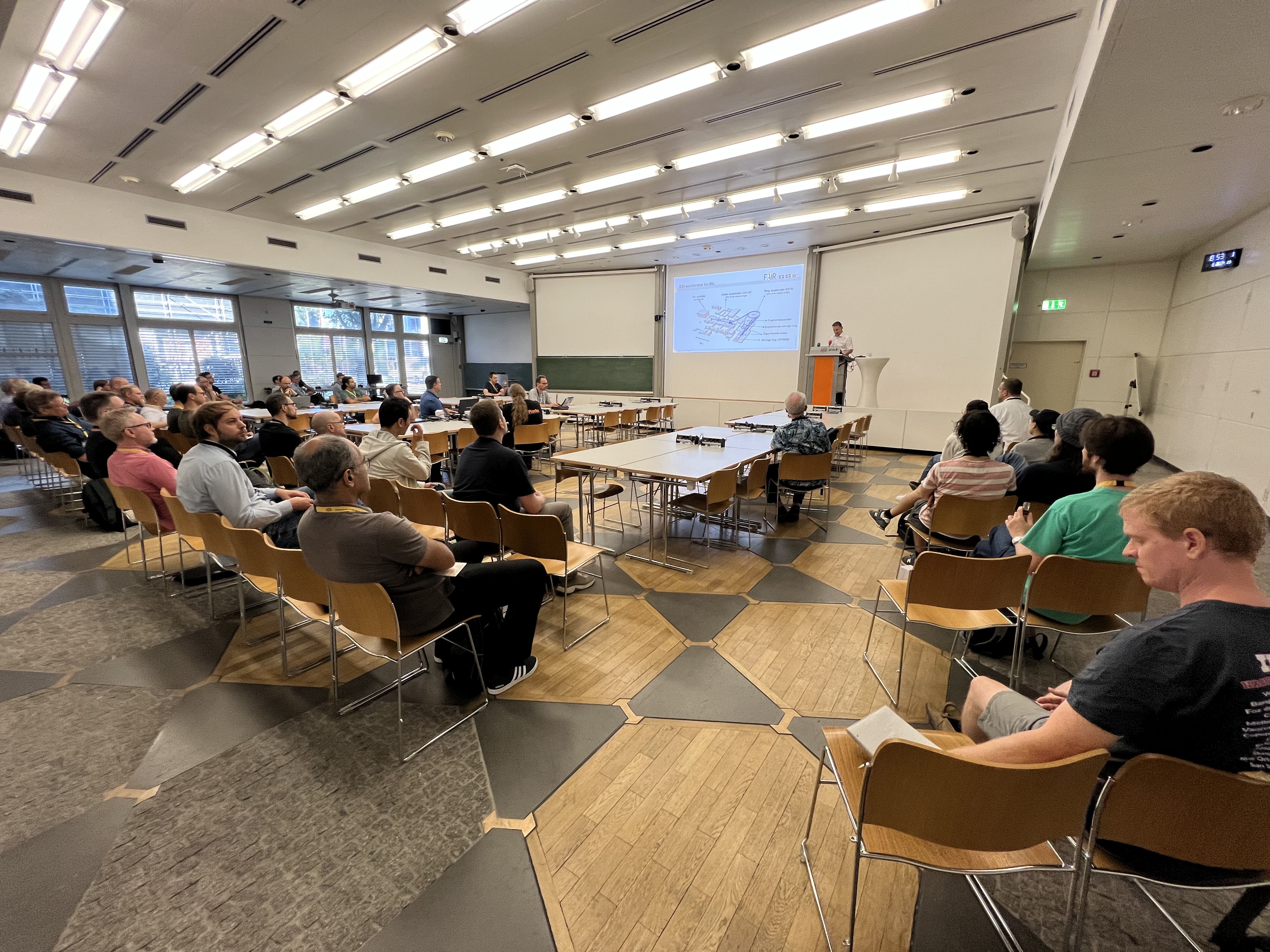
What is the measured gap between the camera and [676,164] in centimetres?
591

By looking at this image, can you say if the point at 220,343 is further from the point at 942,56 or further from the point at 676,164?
the point at 942,56

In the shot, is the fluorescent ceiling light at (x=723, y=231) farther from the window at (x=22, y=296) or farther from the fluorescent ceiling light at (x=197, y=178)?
the window at (x=22, y=296)

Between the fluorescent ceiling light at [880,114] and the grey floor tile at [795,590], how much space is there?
14.6 ft

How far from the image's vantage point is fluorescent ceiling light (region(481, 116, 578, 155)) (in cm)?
493

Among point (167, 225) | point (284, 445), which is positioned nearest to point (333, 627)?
point (284, 445)

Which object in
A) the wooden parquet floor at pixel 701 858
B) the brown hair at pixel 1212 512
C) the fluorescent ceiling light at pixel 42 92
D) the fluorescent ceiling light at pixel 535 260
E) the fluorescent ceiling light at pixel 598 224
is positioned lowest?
the wooden parquet floor at pixel 701 858

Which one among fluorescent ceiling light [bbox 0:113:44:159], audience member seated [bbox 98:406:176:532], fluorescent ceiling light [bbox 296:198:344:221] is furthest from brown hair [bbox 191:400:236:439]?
fluorescent ceiling light [bbox 296:198:344:221]

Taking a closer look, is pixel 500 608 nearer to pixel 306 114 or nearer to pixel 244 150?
pixel 306 114

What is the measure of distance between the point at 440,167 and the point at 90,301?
8.80 m

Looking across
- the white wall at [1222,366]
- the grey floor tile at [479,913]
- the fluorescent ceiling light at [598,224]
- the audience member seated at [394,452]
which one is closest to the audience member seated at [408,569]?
the grey floor tile at [479,913]

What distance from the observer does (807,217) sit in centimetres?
776

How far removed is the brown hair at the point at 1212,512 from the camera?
0.98 meters

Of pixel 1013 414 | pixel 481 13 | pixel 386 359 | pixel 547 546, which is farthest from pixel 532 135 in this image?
pixel 386 359

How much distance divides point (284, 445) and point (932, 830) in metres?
4.94
